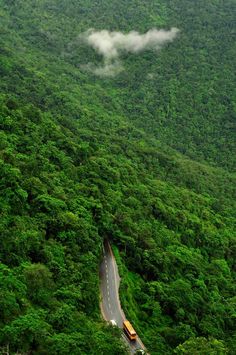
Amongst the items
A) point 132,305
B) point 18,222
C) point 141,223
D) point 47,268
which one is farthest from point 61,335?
point 141,223

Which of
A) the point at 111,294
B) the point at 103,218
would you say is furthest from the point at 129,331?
the point at 103,218

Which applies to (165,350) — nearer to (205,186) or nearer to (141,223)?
(141,223)

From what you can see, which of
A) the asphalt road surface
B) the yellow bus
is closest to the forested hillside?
the asphalt road surface

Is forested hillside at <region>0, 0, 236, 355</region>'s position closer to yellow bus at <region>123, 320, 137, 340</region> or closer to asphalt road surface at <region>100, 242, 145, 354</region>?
asphalt road surface at <region>100, 242, 145, 354</region>

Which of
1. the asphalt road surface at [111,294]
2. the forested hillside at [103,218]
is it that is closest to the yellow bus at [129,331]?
the asphalt road surface at [111,294]

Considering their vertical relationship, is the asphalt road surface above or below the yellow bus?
above

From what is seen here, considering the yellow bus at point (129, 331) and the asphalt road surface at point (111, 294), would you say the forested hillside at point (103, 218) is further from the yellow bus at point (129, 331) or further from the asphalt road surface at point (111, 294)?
the yellow bus at point (129, 331)
